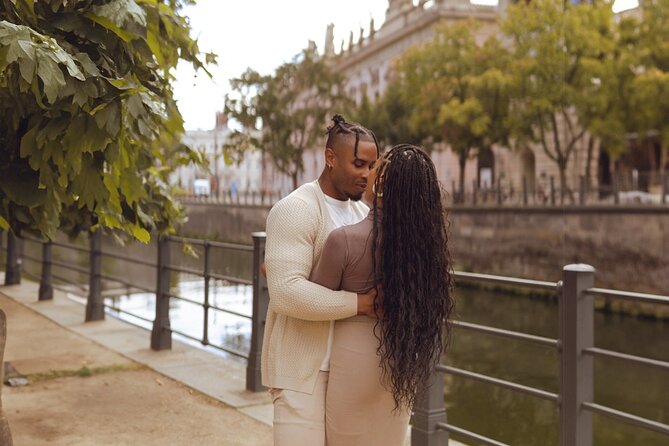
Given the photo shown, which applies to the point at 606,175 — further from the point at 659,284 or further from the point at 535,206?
the point at 659,284

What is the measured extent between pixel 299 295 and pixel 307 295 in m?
0.03

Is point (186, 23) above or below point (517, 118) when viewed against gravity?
below

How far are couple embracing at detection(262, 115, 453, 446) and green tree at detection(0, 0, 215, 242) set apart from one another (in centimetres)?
95

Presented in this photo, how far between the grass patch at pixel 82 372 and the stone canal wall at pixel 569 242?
43.8ft

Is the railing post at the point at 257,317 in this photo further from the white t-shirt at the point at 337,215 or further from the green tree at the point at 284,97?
the green tree at the point at 284,97

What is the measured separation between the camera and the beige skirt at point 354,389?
2.48m

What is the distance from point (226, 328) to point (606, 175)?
32269 millimetres

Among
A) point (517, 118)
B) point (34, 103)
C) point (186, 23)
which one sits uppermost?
point (517, 118)

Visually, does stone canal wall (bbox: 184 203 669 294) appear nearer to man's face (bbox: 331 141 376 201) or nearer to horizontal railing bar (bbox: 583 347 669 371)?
horizontal railing bar (bbox: 583 347 669 371)

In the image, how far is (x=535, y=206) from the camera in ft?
92.4

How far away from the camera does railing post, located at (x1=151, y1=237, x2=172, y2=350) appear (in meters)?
7.91

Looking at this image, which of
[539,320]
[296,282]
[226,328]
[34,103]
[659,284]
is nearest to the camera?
[296,282]

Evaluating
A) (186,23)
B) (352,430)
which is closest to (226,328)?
(186,23)

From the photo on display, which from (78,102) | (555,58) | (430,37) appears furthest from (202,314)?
(430,37)
